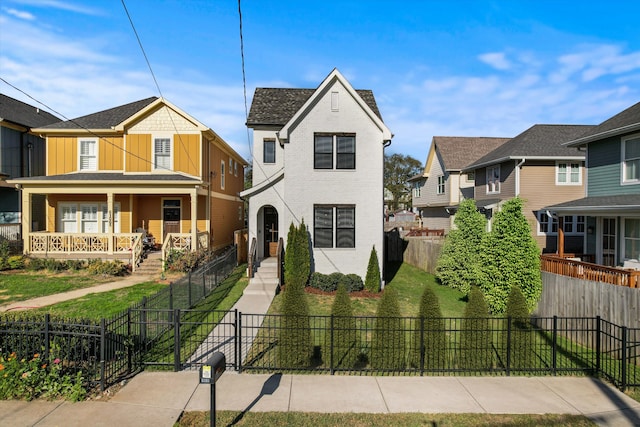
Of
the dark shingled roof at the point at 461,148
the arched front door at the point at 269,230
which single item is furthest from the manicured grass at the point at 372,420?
the dark shingled roof at the point at 461,148

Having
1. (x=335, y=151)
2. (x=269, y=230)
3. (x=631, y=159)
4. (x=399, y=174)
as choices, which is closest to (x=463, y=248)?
(x=631, y=159)

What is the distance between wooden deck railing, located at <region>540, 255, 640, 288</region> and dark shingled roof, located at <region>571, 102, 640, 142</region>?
206 inches

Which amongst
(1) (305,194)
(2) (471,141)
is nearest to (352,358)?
(1) (305,194)

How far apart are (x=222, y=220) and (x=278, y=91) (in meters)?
8.67

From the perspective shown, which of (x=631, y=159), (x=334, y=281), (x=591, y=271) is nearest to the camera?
(x=591, y=271)

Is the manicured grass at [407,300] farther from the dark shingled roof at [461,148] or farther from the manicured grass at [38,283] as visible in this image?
the dark shingled roof at [461,148]

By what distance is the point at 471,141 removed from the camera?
32.4 metres

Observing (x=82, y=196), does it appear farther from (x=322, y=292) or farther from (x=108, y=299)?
(x=322, y=292)

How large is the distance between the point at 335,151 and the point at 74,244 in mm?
12921

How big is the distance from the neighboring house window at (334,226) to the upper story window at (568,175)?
13.7 m

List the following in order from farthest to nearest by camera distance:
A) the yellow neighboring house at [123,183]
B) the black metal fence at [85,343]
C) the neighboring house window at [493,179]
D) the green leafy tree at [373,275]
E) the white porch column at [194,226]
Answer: the neighboring house window at [493,179]
the yellow neighboring house at [123,183]
the white porch column at [194,226]
the green leafy tree at [373,275]
the black metal fence at [85,343]

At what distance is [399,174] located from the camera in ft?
251

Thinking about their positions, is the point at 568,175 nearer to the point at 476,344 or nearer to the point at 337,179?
the point at 337,179

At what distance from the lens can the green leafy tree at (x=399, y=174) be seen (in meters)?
76.1
